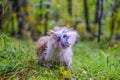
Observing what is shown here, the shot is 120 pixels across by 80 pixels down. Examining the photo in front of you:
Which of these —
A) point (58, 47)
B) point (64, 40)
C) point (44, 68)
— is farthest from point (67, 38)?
point (44, 68)

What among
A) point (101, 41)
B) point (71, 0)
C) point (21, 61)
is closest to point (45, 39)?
point (21, 61)

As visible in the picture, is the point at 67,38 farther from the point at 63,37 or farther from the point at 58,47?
the point at 58,47

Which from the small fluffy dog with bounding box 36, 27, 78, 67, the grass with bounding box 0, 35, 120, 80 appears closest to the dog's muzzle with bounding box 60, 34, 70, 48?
the small fluffy dog with bounding box 36, 27, 78, 67

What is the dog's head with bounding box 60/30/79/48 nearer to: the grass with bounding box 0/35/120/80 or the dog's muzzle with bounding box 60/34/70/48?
the dog's muzzle with bounding box 60/34/70/48

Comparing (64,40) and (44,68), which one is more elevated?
(64,40)

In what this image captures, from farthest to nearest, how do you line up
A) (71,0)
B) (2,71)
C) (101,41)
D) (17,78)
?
(71,0)
(101,41)
(2,71)
(17,78)

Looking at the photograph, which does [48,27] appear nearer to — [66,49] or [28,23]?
[28,23]

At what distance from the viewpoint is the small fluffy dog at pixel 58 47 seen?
257 inches

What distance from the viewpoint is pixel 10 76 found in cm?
650

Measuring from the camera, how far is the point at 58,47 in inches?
258

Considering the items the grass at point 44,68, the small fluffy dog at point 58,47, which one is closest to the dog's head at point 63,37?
the small fluffy dog at point 58,47

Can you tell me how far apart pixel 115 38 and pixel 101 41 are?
65.7 inches

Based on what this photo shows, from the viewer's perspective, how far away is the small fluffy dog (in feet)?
21.4

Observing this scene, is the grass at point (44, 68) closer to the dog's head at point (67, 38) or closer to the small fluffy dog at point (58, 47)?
the small fluffy dog at point (58, 47)
